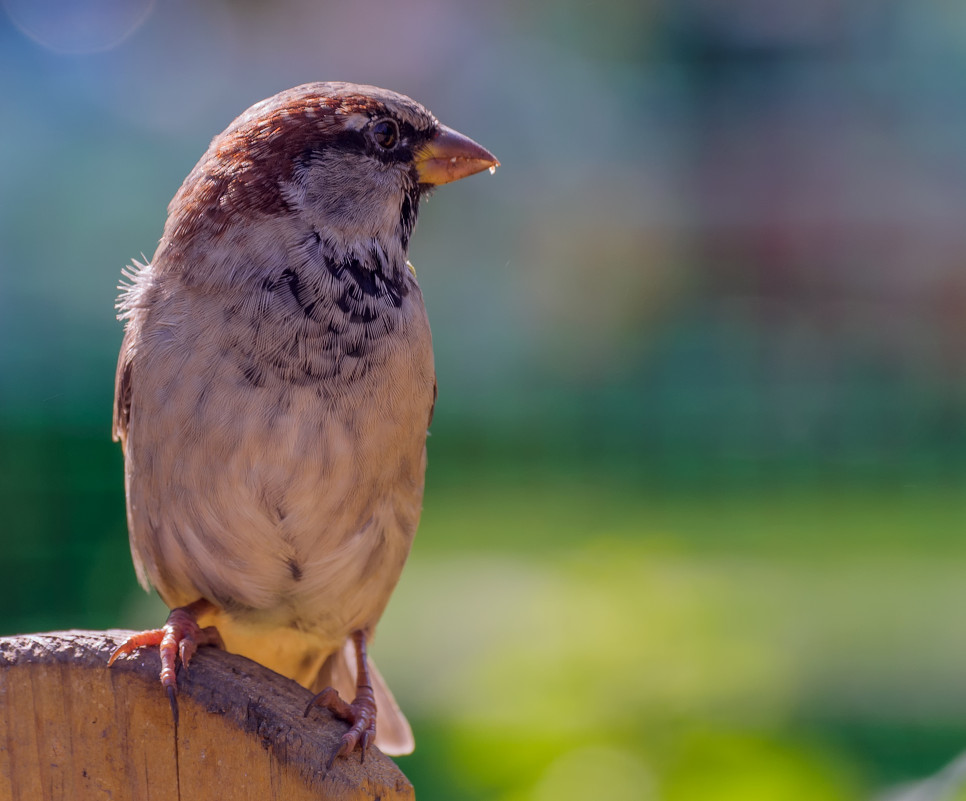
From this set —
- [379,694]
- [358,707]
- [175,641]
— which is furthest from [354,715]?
[379,694]

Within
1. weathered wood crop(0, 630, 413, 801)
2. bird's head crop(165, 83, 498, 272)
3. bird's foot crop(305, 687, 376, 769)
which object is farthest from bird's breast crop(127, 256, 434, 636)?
weathered wood crop(0, 630, 413, 801)

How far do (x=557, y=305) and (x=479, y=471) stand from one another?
0.74 m

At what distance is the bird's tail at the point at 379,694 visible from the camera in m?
1.98

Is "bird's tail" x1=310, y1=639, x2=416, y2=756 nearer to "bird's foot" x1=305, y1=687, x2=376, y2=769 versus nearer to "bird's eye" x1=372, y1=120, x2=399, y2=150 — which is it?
"bird's foot" x1=305, y1=687, x2=376, y2=769

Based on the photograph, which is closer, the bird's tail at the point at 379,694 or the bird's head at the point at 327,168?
the bird's head at the point at 327,168

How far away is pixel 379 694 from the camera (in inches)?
78.7

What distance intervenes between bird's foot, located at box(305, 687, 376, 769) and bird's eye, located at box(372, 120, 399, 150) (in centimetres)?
85

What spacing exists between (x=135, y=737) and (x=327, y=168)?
936 millimetres

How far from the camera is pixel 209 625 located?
1863mm

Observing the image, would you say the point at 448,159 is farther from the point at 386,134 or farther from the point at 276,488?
the point at 276,488

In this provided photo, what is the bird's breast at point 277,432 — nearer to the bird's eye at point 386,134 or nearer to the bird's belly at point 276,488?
the bird's belly at point 276,488

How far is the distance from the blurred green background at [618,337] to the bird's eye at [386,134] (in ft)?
6.10

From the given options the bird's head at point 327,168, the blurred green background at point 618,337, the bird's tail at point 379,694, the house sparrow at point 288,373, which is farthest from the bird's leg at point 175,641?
the blurred green background at point 618,337

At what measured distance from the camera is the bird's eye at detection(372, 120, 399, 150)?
1.83m
